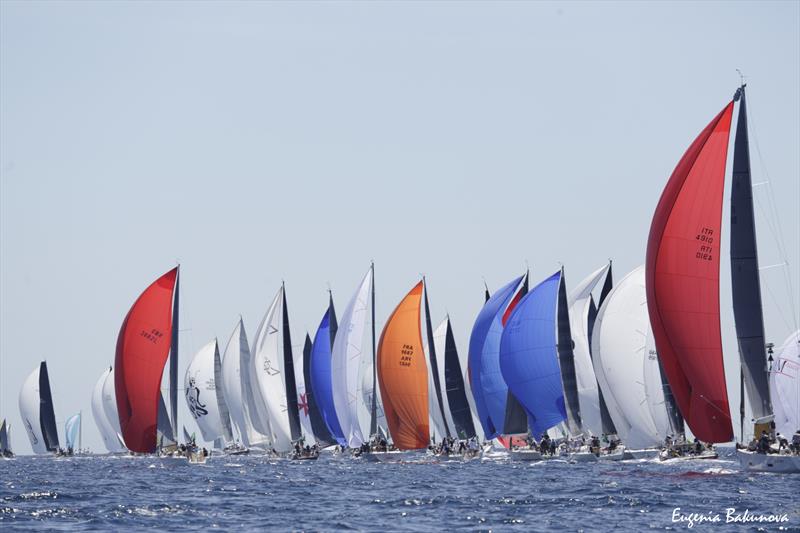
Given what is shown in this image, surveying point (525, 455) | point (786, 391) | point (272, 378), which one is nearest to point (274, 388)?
point (272, 378)

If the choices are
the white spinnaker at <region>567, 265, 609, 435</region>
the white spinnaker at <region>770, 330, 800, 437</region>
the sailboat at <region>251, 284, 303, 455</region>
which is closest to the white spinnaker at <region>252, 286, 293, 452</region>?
Result: the sailboat at <region>251, 284, 303, 455</region>

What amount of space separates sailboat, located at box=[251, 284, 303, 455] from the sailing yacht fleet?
0.29 ft

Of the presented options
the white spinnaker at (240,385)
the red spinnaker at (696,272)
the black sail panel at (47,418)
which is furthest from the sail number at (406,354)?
the black sail panel at (47,418)

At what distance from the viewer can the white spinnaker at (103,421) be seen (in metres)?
123

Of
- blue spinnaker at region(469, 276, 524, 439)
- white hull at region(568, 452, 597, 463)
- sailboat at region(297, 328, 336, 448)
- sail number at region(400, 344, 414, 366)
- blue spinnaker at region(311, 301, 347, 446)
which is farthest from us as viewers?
sailboat at region(297, 328, 336, 448)

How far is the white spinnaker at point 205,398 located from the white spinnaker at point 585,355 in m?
30.7

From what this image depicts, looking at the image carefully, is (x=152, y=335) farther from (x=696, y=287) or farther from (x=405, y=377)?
(x=696, y=287)

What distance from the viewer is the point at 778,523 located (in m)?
30.8

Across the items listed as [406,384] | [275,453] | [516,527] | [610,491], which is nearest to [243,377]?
[275,453]

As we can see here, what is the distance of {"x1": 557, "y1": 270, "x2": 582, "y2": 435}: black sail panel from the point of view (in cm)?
6781

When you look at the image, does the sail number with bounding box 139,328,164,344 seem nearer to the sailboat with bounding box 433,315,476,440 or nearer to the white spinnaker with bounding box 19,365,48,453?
the sailboat with bounding box 433,315,476,440

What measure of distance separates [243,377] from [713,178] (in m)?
51.5

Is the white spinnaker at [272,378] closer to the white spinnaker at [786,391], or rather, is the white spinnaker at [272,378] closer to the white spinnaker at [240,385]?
the white spinnaker at [240,385]

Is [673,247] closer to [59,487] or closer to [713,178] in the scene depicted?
[713,178]
